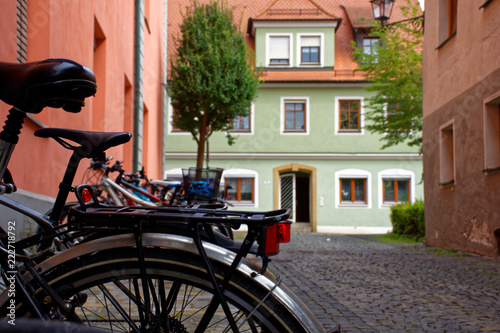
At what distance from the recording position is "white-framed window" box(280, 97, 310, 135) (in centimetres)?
2680

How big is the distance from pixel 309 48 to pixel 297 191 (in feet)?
22.5

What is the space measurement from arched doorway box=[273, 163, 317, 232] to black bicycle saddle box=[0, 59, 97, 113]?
24.4m

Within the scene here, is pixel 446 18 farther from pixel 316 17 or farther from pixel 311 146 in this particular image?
pixel 316 17

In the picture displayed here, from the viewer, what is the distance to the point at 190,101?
67.4ft

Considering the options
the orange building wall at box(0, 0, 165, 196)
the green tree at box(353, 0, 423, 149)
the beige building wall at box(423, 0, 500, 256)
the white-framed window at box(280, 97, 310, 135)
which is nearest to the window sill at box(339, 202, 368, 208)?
the white-framed window at box(280, 97, 310, 135)

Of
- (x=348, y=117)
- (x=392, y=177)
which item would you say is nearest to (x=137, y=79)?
(x=348, y=117)

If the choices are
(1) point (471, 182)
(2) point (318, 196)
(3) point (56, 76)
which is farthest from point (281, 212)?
(2) point (318, 196)

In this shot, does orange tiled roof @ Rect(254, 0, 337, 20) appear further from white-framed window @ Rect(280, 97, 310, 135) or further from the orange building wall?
the orange building wall

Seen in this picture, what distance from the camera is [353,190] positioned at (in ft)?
87.4

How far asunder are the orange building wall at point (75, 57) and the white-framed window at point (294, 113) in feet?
47.7

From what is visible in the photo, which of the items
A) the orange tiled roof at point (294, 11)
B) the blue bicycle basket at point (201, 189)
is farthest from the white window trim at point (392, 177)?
the blue bicycle basket at point (201, 189)

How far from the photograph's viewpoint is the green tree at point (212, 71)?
63.8ft

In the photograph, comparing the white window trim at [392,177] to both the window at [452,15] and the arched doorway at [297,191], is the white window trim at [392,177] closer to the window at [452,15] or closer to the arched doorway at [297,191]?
the arched doorway at [297,191]

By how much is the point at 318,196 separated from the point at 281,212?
991 inches
